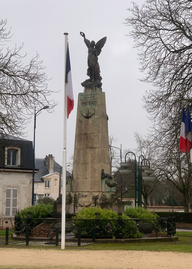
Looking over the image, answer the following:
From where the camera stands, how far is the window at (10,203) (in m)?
29.6

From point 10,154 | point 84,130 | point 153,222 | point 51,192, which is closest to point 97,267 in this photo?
point 153,222

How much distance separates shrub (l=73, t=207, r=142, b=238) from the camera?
588 inches

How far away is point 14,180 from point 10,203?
1728mm

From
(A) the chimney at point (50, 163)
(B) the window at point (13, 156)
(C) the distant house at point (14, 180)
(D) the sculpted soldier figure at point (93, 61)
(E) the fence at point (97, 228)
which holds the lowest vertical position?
(E) the fence at point (97, 228)

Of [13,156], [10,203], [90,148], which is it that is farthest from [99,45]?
[10,203]

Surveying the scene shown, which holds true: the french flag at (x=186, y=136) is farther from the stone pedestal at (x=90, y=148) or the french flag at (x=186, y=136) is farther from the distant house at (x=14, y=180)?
the distant house at (x=14, y=180)

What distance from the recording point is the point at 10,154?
3088 cm

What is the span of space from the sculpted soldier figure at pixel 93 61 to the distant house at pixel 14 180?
37.8 ft

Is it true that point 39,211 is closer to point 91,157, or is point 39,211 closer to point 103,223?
point 91,157

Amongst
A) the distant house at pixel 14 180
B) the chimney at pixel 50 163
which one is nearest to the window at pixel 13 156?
the distant house at pixel 14 180

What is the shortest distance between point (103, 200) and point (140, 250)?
5.56m

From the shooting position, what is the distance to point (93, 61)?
2003cm

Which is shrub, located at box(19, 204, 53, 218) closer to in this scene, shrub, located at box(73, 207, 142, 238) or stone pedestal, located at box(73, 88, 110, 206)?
stone pedestal, located at box(73, 88, 110, 206)

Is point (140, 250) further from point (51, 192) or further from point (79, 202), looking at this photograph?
point (51, 192)
